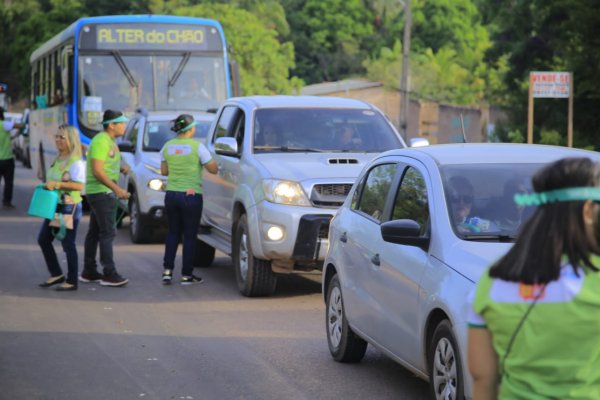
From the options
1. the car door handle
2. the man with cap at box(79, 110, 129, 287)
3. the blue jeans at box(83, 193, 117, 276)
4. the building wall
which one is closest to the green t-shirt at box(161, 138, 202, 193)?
the man with cap at box(79, 110, 129, 287)

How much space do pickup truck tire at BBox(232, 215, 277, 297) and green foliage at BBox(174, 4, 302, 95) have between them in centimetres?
6047

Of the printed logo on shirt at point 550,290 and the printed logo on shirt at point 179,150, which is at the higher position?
the printed logo on shirt at point 550,290

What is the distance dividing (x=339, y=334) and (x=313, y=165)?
3492mm

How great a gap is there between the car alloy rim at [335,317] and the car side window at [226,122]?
475 cm

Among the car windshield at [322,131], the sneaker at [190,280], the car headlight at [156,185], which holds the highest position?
the car windshield at [322,131]

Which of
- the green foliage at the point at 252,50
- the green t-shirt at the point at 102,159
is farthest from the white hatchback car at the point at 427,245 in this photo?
the green foliage at the point at 252,50

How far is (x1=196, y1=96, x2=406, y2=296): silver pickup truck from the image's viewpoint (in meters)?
11.2

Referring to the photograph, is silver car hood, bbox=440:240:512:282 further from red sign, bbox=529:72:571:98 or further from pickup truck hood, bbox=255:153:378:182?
red sign, bbox=529:72:571:98

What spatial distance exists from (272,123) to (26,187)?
2012 centimetres

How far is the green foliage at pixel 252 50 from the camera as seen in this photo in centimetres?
7356

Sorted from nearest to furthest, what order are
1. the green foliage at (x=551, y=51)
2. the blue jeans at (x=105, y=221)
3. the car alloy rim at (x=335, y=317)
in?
the car alloy rim at (x=335, y=317), the blue jeans at (x=105, y=221), the green foliage at (x=551, y=51)

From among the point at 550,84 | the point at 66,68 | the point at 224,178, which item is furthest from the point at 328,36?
the point at 224,178

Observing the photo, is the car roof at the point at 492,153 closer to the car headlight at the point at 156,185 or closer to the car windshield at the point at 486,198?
the car windshield at the point at 486,198

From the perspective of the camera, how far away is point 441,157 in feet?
24.2
